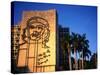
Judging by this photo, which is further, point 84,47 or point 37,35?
point 84,47

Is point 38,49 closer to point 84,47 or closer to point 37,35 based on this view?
point 37,35

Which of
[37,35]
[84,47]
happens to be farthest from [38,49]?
[84,47]

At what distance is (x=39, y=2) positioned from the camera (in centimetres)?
200

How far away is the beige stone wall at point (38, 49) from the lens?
194 cm

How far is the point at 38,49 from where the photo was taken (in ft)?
6.52

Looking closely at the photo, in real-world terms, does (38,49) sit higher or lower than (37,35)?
lower

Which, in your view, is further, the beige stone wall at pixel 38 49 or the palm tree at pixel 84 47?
the palm tree at pixel 84 47

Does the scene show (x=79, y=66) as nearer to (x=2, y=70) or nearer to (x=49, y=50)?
(x=49, y=50)

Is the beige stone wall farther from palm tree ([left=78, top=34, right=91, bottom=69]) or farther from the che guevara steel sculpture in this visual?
palm tree ([left=78, top=34, right=91, bottom=69])

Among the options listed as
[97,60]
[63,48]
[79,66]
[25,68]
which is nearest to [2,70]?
[25,68]

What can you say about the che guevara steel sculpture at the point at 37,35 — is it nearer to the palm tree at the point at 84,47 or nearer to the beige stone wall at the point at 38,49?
the beige stone wall at the point at 38,49

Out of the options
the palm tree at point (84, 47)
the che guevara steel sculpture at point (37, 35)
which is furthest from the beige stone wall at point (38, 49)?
the palm tree at point (84, 47)

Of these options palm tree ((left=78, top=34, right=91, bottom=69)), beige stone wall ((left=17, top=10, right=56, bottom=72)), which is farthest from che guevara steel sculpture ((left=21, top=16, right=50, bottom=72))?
palm tree ((left=78, top=34, right=91, bottom=69))

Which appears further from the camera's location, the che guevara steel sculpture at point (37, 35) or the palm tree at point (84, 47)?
the palm tree at point (84, 47)
